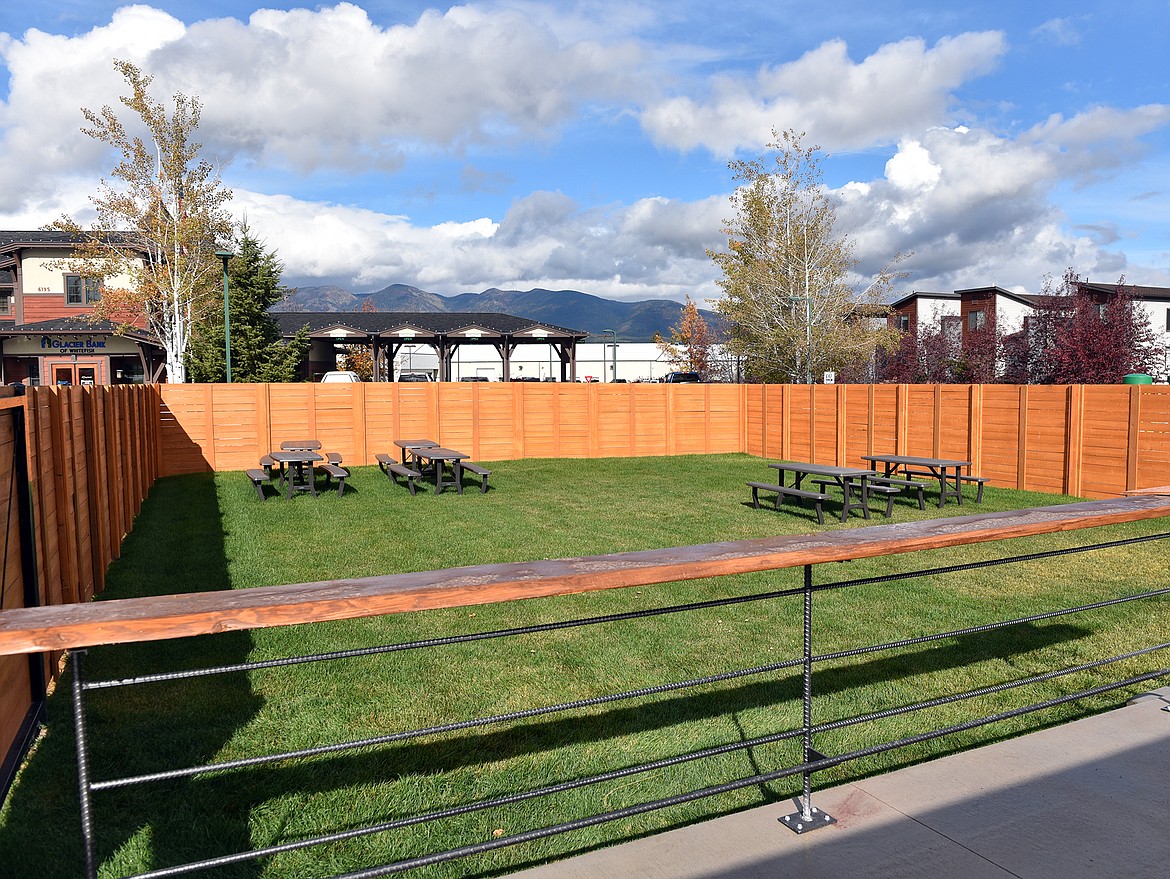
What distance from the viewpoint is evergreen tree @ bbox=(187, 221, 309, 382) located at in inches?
1183

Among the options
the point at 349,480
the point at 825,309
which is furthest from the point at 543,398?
the point at 825,309

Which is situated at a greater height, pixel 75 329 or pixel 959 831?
pixel 75 329

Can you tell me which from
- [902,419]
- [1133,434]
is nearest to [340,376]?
[902,419]

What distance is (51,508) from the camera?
209 inches

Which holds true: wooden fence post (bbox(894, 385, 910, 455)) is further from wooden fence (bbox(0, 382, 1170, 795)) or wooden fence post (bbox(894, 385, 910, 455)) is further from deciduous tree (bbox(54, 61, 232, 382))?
deciduous tree (bbox(54, 61, 232, 382))

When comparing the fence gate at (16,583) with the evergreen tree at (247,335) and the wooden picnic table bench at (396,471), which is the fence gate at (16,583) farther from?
the evergreen tree at (247,335)

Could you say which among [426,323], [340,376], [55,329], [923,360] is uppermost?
[426,323]

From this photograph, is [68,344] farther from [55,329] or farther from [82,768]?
[82,768]

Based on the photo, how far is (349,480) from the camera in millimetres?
17391

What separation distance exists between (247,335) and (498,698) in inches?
1137

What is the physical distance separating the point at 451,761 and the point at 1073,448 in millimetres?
14033

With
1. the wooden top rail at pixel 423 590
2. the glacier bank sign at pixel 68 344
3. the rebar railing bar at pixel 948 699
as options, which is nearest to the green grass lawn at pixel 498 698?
the rebar railing bar at pixel 948 699

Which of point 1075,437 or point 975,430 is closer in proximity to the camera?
point 1075,437

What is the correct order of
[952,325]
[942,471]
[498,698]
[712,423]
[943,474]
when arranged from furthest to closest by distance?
[952,325], [712,423], [942,471], [943,474], [498,698]
